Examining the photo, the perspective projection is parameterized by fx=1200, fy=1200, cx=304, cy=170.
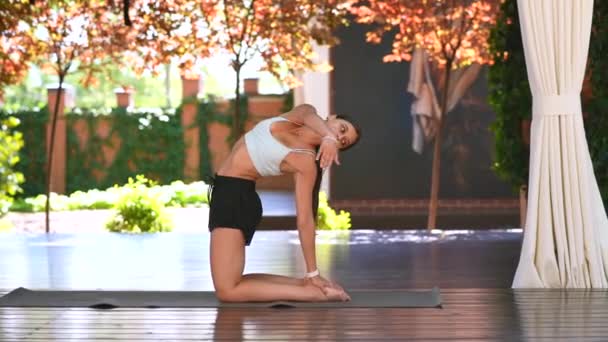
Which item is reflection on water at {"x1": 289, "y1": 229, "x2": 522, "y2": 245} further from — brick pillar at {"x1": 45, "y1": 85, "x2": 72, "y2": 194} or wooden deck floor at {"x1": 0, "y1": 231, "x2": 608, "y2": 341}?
brick pillar at {"x1": 45, "y1": 85, "x2": 72, "y2": 194}

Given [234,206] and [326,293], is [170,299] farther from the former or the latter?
[326,293]

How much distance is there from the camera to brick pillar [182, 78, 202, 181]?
2066cm

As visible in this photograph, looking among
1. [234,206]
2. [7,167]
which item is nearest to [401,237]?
[234,206]

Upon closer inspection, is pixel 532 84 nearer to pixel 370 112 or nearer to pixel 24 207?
pixel 370 112

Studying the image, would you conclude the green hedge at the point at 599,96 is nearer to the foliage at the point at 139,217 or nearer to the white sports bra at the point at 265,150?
the white sports bra at the point at 265,150

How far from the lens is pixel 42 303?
592 cm

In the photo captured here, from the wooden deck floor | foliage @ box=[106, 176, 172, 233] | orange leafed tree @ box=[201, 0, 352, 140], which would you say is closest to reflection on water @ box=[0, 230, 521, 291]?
the wooden deck floor

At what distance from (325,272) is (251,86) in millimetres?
13508

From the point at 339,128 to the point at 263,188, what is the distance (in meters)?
15.2

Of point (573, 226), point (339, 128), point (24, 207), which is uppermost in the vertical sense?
point (339, 128)

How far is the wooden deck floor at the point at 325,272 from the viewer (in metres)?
5.03

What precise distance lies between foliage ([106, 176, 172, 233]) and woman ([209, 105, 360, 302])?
668cm

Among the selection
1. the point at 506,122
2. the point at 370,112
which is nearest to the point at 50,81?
the point at 370,112

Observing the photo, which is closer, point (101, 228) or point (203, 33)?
point (203, 33)
